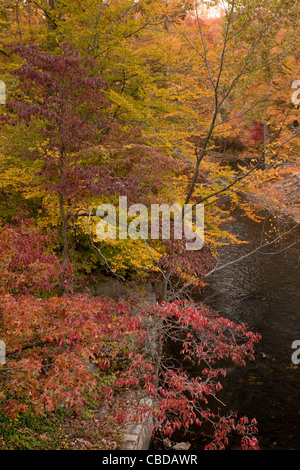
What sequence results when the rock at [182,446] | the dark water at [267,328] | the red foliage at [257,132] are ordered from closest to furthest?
1. the rock at [182,446]
2. the dark water at [267,328]
3. the red foliage at [257,132]


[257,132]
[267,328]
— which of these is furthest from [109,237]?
[257,132]

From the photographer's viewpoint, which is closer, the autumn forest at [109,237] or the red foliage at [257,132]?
the autumn forest at [109,237]

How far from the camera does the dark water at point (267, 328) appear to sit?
7.12 m

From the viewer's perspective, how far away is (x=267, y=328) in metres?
10.4

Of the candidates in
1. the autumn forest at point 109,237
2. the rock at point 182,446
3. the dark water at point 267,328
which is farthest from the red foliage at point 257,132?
the rock at point 182,446

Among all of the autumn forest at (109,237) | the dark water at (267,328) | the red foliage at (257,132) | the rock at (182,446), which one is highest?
the red foliage at (257,132)

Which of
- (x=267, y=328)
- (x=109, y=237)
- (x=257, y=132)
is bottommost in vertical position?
(x=267, y=328)

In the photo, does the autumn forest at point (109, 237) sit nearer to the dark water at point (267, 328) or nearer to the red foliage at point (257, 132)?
the dark water at point (267, 328)

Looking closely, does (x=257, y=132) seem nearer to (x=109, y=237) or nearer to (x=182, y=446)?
(x=109, y=237)

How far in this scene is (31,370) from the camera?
11.7 feet

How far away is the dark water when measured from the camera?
7.12 metres

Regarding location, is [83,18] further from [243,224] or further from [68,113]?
[243,224]
